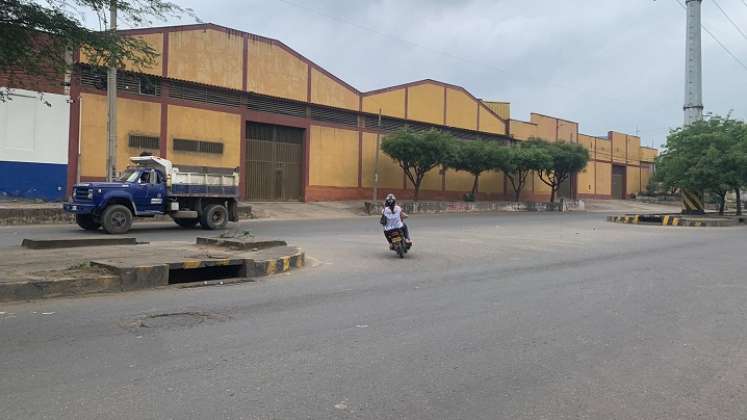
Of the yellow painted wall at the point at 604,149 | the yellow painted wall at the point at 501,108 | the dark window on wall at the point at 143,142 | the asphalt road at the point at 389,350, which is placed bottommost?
the asphalt road at the point at 389,350

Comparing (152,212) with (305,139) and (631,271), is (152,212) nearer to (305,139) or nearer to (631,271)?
(631,271)

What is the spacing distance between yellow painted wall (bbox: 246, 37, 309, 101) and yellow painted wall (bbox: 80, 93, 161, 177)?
6277mm

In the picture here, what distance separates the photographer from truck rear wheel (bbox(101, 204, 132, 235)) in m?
18.2

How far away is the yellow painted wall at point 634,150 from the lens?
7256 cm

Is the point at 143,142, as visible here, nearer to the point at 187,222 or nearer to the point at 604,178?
the point at 187,222

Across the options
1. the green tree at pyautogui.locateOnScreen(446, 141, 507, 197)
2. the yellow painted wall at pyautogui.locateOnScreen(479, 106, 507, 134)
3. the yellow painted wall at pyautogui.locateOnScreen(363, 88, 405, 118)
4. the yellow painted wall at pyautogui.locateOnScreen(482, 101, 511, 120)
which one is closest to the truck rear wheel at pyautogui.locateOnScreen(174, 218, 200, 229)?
the yellow painted wall at pyautogui.locateOnScreen(363, 88, 405, 118)

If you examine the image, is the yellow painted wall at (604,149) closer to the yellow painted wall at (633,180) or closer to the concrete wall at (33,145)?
the yellow painted wall at (633,180)

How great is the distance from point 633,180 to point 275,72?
54.5 m

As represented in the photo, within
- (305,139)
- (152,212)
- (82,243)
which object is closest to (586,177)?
(305,139)

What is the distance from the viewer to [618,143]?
70188mm

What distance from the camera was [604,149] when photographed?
67.8 m

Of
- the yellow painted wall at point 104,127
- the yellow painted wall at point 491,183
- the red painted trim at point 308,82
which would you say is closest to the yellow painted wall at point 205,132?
the yellow painted wall at point 104,127

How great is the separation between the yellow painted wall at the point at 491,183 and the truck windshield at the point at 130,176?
35.5 m

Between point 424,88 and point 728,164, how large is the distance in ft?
69.9
